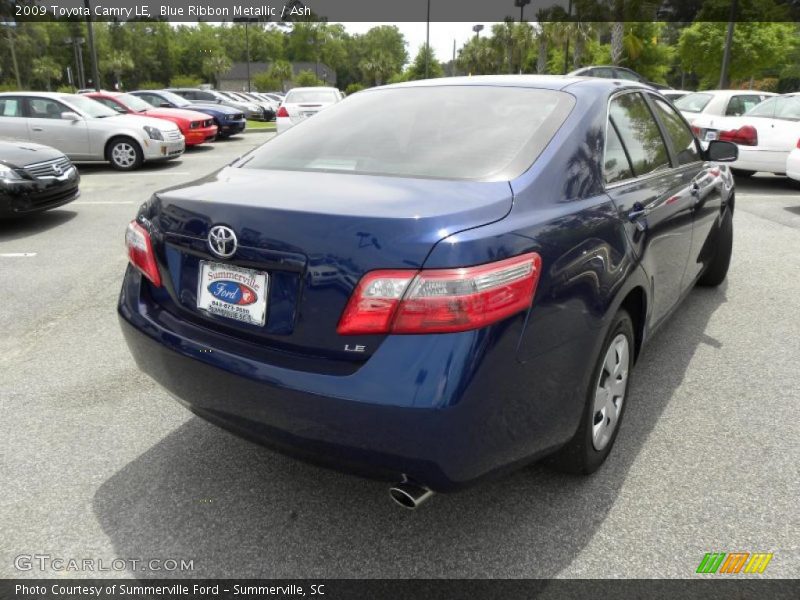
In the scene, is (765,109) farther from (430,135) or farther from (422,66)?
(422,66)

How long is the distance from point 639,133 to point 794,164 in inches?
275

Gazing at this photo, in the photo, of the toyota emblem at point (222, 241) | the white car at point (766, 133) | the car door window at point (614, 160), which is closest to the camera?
the toyota emblem at point (222, 241)

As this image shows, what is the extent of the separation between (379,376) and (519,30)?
64311 millimetres

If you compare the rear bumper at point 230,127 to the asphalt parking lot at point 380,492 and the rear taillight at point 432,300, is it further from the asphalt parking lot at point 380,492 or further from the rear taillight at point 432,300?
the rear taillight at point 432,300

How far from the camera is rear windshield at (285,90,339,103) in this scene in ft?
52.6

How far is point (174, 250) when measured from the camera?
2320mm

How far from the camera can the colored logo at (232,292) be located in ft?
6.90

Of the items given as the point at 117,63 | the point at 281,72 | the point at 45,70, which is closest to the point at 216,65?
the point at 117,63

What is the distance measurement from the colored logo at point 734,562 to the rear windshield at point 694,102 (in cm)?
1100

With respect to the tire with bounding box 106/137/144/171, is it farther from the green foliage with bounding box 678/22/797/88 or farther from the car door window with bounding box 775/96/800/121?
the green foliage with bounding box 678/22/797/88

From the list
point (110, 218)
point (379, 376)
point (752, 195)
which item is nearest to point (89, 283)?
point (110, 218)

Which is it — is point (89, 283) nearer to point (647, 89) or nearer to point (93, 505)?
point (93, 505)

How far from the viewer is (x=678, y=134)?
3.85 meters

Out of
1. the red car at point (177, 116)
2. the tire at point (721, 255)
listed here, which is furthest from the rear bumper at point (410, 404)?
the red car at point (177, 116)
